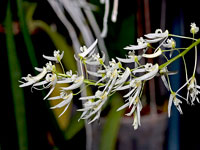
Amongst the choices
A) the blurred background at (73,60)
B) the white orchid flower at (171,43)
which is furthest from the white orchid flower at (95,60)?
the blurred background at (73,60)

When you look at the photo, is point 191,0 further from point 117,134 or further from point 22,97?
point 22,97

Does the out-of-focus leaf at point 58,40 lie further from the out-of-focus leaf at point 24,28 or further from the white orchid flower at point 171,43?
the white orchid flower at point 171,43

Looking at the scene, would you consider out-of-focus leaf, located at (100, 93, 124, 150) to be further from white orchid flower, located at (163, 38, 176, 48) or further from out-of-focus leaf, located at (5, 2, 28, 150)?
white orchid flower, located at (163, 38, 176, 48)

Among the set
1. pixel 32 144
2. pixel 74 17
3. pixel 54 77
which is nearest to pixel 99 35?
pixel 74 17

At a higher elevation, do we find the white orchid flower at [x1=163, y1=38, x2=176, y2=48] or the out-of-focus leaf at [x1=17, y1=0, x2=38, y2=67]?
the out-of-focus leaf at [x1=17, y1=0, x2=38, y2=67]

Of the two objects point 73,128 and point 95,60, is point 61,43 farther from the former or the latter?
point 95,60

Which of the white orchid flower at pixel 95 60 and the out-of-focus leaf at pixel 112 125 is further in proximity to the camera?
the out-of-focus leaf at pixel 112 125

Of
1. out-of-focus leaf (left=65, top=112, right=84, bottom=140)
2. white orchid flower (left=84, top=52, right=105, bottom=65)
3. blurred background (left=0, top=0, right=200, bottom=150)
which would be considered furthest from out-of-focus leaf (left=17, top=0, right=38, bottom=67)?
white orchid flower (left=84, top=52, right=105, bottom=65)
